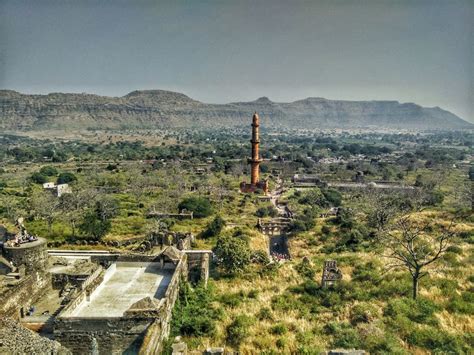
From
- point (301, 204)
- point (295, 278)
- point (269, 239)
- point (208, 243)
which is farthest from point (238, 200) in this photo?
point (295, 278)

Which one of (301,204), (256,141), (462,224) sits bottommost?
(301,204)

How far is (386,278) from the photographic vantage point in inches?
666

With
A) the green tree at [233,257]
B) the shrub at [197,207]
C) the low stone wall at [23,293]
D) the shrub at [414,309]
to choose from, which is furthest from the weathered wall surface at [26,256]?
the shrub at [197,207]

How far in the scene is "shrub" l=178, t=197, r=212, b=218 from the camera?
36781 millimetres

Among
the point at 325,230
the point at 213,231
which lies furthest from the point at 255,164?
the point at 213,231

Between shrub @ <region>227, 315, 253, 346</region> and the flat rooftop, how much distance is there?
292 centimetres

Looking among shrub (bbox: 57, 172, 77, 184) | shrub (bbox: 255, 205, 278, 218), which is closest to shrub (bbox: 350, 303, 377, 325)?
shrub (bbox: 255, 205, 278, 218)

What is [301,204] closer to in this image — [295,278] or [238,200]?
[238,200]

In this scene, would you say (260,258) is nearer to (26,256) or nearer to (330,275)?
(330,275)

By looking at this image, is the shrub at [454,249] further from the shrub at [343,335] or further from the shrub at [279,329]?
the shrub at [279,329]

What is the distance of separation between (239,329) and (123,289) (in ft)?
16.5

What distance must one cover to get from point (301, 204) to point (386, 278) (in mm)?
28093

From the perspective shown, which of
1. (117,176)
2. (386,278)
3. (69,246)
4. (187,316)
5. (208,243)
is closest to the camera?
(187,316)

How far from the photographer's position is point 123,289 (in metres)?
15.1
